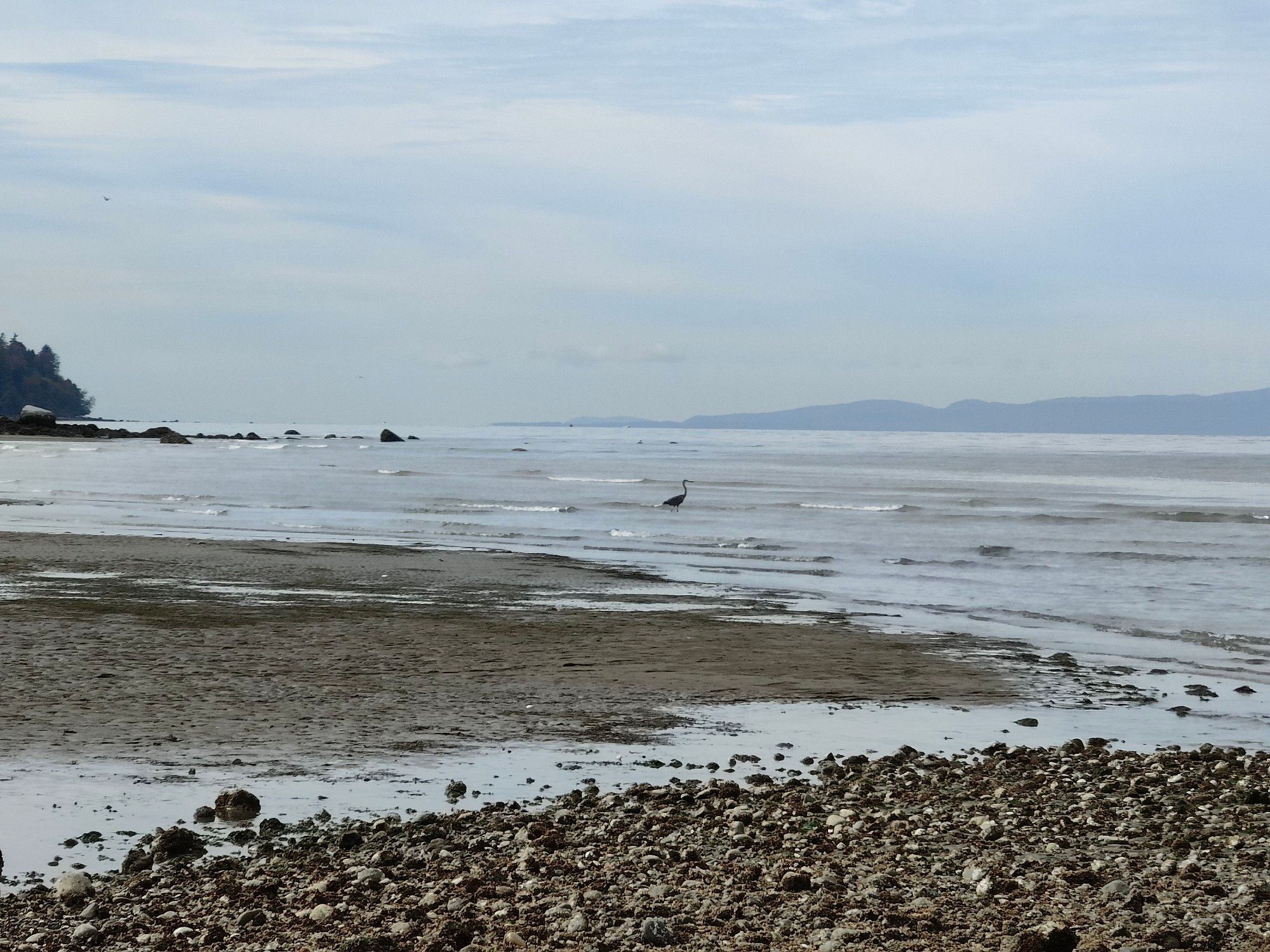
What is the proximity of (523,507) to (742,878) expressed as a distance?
37.7m

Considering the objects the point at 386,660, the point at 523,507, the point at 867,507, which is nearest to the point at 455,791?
the point at 386,660

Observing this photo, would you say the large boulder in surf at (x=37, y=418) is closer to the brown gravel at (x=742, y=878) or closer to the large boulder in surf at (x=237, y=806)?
the large boulder in surf at (x=237, y=806)

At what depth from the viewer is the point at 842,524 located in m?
38.3

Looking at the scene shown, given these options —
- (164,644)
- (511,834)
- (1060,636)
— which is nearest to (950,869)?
(511,834)

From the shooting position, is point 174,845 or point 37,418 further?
point 37,418

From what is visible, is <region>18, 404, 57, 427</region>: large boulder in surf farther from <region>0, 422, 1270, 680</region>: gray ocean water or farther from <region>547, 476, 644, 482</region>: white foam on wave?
<region>547, 476, 644, 482</region>: white foam on wave

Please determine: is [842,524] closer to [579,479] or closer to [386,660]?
[386,660]

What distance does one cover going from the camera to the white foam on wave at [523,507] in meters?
42.4

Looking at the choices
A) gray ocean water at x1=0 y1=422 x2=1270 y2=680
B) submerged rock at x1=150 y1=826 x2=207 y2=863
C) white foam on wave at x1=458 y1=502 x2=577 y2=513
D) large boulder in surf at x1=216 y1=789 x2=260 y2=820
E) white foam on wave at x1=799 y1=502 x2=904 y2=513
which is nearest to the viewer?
submerged rock at x1=150 y1=826 x2=207 y2=863

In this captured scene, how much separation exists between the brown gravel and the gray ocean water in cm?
769

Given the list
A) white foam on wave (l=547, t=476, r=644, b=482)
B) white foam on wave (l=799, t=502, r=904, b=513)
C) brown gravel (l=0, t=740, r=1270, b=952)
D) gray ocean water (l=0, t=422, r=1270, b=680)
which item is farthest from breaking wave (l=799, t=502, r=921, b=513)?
brown gravel (l=0, t=740, r=1270, b=952)

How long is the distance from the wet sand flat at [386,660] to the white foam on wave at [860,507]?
23262 mm

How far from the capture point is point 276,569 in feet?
74.7

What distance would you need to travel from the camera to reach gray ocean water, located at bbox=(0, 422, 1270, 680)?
1966 cm
